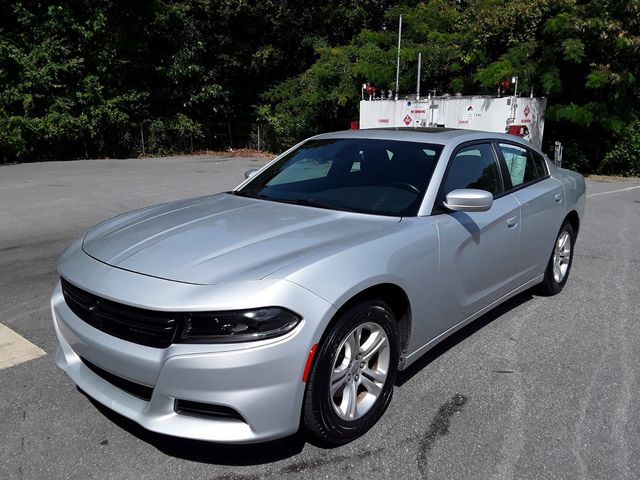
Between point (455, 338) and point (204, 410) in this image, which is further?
point (455, 338)

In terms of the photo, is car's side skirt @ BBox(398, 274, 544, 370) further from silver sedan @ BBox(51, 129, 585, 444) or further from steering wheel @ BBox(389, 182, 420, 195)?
steering wheel @ BBox(389, 182, 420, 195)

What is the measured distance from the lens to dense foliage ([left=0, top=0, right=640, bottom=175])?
52.7 feet

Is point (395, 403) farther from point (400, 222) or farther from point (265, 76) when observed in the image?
point (265, 76)

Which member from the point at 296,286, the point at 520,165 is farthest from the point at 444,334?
the point at 520,165

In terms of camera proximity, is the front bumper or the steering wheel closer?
the front bumper

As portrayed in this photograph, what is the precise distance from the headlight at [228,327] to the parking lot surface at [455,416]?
2.39ft

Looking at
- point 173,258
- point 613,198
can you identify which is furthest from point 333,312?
point 613,198

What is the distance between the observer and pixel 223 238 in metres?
3.05

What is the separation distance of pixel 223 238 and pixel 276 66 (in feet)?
89.1

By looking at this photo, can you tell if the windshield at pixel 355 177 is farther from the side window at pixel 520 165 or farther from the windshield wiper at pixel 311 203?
the side window at pixel 520 165

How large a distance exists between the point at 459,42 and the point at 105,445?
18.9m

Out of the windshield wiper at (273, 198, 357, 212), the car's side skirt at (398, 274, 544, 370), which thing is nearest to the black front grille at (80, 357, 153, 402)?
the car's side skirt at (398, 274, 544, 370)

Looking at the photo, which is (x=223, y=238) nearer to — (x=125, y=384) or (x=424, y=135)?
(x=125, y=384)

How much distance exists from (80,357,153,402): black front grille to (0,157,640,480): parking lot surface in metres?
0.37
